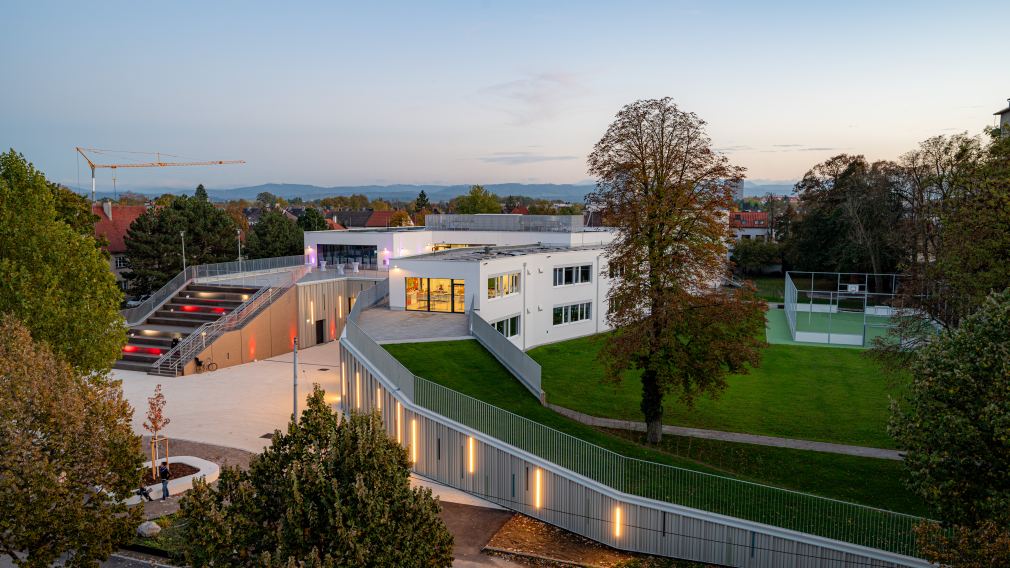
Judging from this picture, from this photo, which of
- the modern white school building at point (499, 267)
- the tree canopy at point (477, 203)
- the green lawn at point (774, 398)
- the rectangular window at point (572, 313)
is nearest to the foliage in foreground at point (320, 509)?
the green lawn at point (774, 398)

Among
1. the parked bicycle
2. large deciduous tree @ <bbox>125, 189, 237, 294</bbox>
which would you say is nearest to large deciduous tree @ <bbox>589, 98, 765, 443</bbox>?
the parked bicycle

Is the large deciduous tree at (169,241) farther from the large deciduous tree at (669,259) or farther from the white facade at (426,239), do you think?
the large deciduous tree at (669,259)

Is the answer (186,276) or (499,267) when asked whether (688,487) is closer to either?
(499,267)

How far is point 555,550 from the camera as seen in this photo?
55.7 ft

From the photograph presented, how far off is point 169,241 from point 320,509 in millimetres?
48836

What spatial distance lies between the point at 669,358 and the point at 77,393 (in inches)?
634

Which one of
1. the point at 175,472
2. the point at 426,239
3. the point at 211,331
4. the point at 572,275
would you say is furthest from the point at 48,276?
the point at 426,239

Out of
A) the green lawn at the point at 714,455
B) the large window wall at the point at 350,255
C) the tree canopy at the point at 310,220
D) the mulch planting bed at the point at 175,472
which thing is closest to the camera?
the green lawn at the point at 714,455

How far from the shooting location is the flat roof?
36094 mm

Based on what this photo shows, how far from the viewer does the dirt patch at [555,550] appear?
16328 mm

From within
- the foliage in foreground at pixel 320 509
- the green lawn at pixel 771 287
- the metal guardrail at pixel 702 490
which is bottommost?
the green lawn at pixel 771 287

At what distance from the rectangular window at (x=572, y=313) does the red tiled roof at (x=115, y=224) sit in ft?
153

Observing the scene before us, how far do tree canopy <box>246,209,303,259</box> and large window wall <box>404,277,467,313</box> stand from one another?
93.8 feet

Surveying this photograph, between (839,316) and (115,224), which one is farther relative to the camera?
(115,224)
